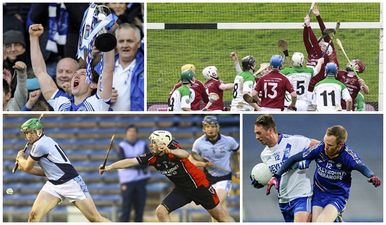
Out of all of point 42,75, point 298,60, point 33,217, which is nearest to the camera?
point 33,217

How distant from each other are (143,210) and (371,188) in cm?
308

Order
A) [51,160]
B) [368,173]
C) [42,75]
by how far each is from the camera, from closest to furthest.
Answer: [368,173], [51,160], [42,75]

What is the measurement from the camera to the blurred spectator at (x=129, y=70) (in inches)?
639

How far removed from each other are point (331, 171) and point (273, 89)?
1.76 m

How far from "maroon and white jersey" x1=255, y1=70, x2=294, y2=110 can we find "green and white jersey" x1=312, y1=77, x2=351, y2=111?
0.42 meters

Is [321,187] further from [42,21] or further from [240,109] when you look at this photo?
[42,21]

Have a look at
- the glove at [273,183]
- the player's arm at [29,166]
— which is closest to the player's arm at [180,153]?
the glove at [273,183]

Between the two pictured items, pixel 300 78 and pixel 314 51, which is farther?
pixel 314 51

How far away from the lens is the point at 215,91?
54.4 feet

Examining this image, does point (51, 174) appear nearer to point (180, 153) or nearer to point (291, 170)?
point (180, 153)

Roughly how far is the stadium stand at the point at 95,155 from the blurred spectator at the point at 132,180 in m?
0.09

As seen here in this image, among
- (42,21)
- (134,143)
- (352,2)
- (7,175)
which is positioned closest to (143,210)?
(134,143)

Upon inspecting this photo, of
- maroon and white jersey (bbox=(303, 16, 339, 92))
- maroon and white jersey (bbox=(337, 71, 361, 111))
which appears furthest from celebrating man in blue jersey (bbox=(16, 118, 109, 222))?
maroon and white jersey (bbox=(337, 71, 361, 111))

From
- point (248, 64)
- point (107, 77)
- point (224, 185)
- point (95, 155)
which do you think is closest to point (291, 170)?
point (224, 185)
